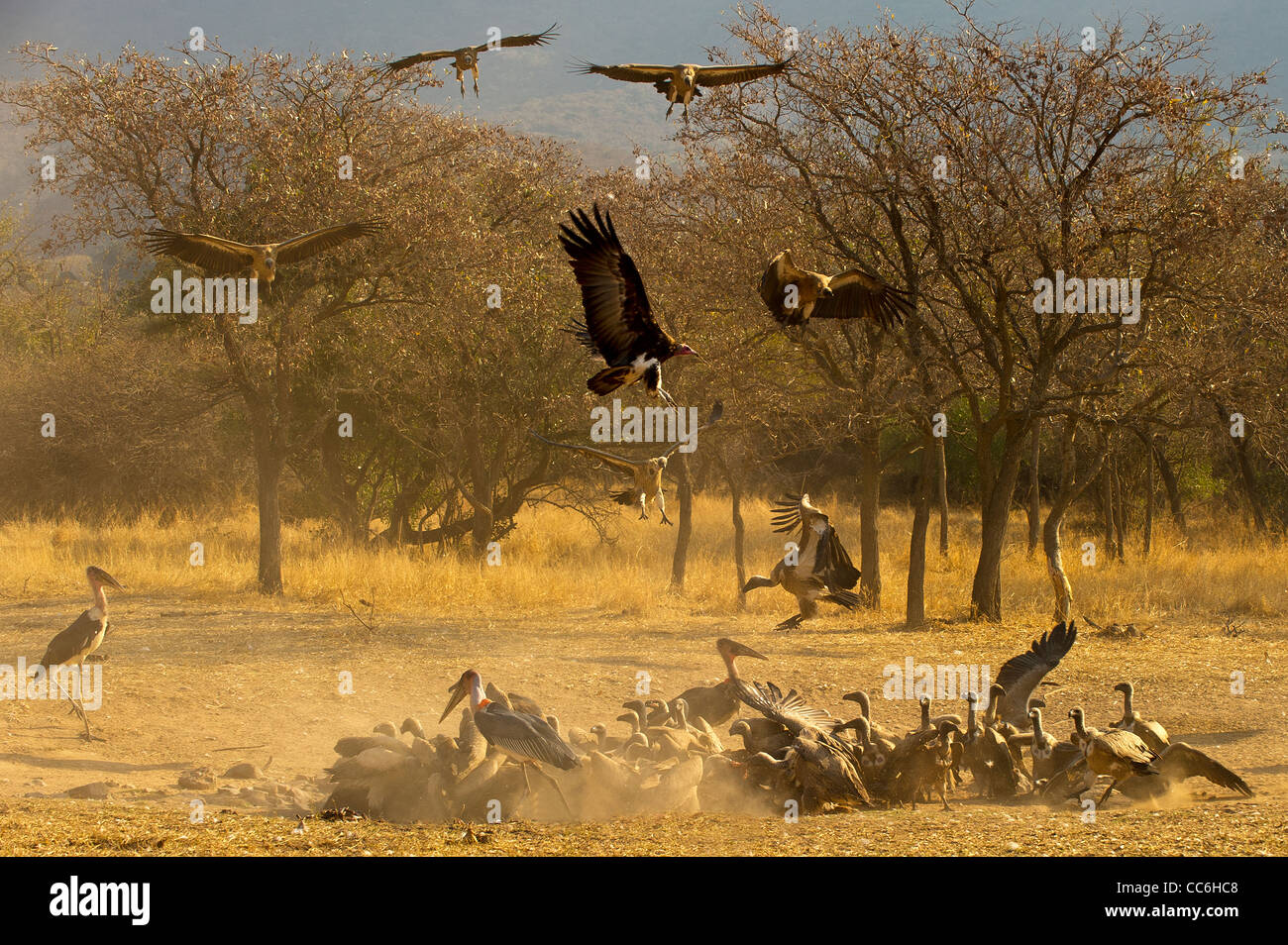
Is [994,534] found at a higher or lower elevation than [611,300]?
lower

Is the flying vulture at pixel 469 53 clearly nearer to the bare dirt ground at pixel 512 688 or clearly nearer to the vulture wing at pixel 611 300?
the vulture wing at pixel 611 300

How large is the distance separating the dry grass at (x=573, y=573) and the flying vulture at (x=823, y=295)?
7.06 m

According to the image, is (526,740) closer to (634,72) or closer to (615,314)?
(615,314)

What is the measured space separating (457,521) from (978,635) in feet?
37.8

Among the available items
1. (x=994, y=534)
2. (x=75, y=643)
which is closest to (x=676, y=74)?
(x=75, y=643)

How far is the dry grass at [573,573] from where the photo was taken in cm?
1598

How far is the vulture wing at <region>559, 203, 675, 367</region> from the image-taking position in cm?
709

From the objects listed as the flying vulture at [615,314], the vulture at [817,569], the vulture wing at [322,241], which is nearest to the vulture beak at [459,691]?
the vulture at [817,569]

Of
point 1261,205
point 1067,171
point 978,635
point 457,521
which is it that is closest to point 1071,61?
point 1067,171

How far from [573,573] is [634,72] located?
1192cm

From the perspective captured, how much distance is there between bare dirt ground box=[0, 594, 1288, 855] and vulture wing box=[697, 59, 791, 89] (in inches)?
191

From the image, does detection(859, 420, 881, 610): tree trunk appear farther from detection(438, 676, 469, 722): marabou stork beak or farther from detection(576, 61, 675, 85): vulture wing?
detection(576, 61, 675, 85): vulture wing

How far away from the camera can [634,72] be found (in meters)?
7.41

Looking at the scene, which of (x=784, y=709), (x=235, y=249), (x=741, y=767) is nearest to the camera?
(x=741, y=767)
